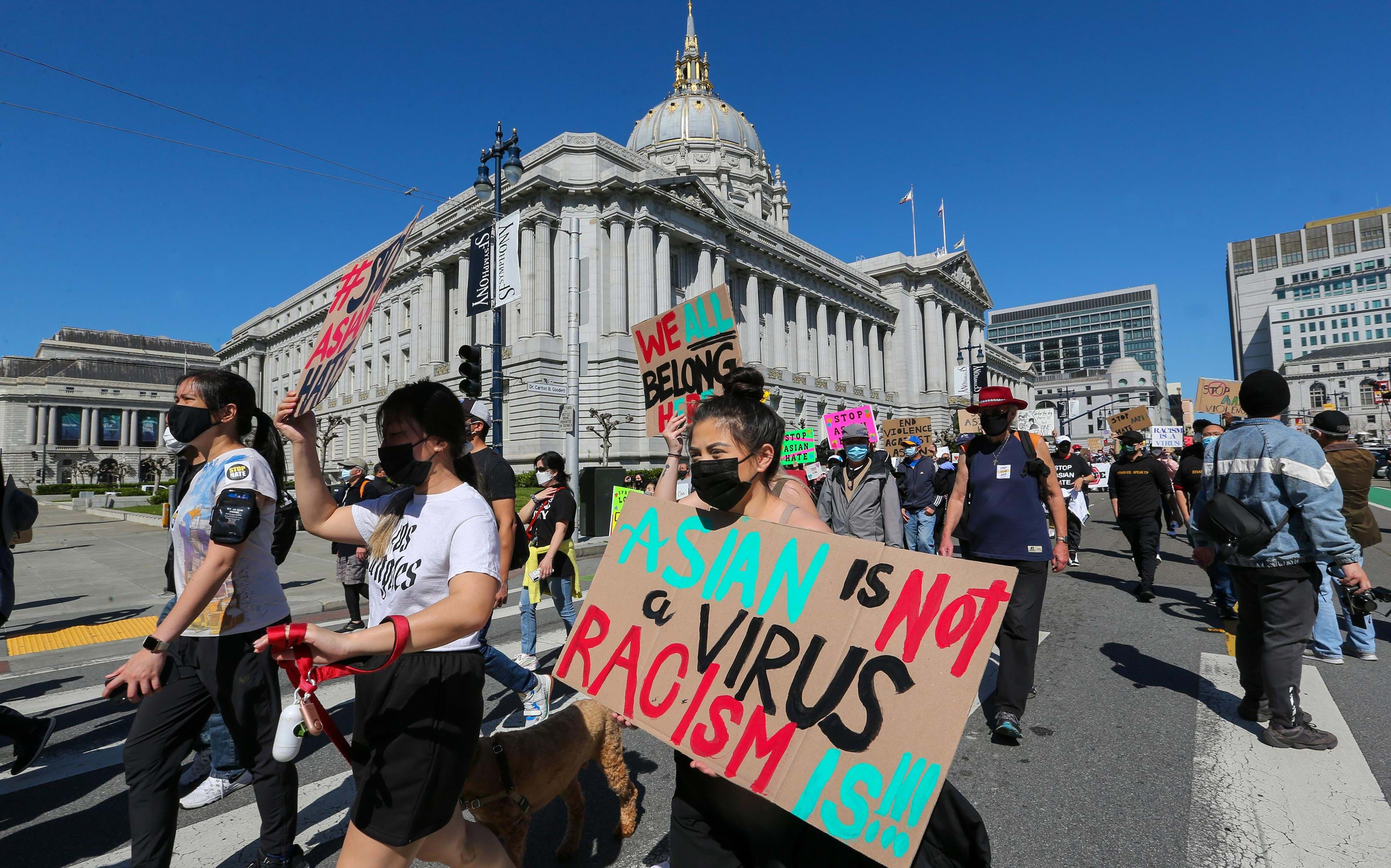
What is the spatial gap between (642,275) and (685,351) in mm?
38479

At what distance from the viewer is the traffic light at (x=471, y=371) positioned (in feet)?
42.7

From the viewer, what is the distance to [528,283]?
41000 millimetres

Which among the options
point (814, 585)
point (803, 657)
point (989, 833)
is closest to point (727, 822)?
point (803, 657)

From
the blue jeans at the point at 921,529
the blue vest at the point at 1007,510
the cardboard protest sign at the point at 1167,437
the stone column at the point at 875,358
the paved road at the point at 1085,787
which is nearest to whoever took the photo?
the paved road at the point at 1085,787

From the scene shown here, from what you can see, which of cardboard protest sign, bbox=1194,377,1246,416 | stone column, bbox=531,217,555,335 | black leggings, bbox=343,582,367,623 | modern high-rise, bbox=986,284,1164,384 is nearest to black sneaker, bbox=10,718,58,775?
black leggings, bbox=343,582,367,623

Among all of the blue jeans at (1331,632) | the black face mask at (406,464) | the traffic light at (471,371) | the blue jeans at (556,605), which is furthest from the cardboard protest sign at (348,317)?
the traffic light at (471,371)

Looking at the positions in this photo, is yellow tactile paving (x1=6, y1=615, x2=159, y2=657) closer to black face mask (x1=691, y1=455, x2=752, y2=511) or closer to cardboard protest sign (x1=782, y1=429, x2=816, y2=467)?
black face mask (x1=691, y1=455, x2=752, y2=511)

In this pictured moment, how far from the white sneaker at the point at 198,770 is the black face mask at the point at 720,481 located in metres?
3.36

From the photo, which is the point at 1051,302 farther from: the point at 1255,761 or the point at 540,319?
the point at 1255,761

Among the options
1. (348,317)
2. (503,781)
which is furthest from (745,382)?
(503,781)

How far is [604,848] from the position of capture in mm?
2973

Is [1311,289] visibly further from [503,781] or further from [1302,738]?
[503,781]

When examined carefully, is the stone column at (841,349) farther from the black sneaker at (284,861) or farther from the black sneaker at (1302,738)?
the black sneaker at (284,861)

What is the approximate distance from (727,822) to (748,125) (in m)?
88.2
